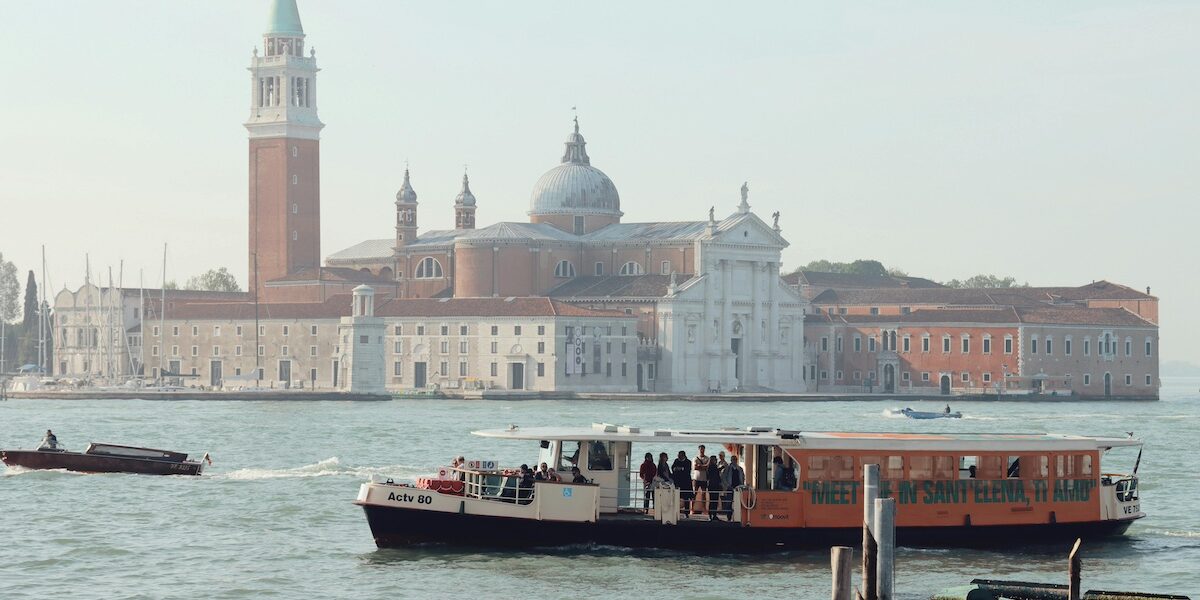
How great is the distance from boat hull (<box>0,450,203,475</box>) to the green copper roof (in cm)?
5767

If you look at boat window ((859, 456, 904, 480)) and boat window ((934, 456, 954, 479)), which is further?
boat window ((934, 456, 954, 479))

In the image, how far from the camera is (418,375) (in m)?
84.7

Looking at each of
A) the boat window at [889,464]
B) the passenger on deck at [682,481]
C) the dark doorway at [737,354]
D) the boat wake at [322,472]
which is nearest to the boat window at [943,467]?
the boat window at [889,464]

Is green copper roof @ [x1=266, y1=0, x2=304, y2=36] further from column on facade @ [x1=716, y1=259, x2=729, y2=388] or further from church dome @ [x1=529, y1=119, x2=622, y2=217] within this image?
column on facade @ [x1=716, y1=259, x2=729, y2=388]

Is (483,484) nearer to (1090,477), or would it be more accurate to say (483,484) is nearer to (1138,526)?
(1090,477)

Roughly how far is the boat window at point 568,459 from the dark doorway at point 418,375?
60809 millimetres

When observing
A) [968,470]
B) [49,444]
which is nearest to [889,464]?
[968,470]

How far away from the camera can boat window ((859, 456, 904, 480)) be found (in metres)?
23.2

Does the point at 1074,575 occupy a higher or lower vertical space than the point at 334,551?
higher

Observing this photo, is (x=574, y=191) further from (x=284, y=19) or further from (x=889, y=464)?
(x=889, y=464)

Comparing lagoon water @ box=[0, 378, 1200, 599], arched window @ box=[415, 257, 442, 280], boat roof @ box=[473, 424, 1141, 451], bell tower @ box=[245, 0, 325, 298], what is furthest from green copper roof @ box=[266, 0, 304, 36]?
boat roof @ box=[473, 424, 1141, 451]

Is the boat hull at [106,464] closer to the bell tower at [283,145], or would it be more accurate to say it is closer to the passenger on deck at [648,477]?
the passenger on deck at [648,477]

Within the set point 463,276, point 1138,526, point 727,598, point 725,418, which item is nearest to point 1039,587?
point 727,598

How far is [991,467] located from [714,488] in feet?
10.8
